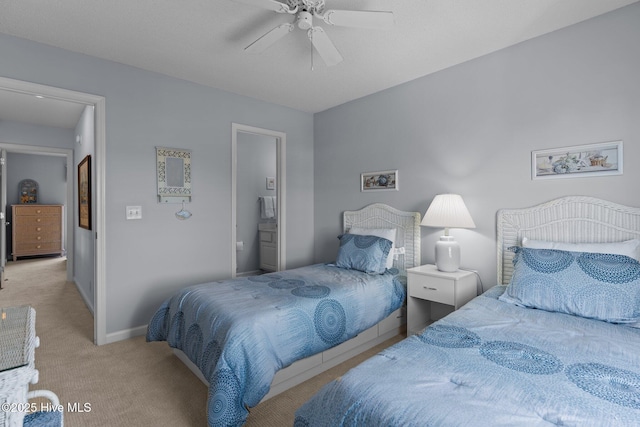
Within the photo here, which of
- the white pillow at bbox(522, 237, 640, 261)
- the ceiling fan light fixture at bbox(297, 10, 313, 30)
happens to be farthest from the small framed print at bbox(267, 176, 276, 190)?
the white pillow at bbox(522, 237, 640, 261)

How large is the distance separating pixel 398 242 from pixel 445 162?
949 millimetres

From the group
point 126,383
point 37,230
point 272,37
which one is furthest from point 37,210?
point 272,37

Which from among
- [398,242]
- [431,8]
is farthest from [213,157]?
[431,8]

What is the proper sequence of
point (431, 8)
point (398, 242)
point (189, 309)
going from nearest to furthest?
point (431, 8) < point (189, 309) < point (398, 242)

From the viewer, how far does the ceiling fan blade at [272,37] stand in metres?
1.99

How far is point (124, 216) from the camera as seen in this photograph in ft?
→ 9.95

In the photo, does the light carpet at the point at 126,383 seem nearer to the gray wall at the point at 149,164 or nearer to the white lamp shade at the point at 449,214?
the gray wall at the point at 149,164

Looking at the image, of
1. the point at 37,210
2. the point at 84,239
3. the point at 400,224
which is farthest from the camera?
the point at 37,210

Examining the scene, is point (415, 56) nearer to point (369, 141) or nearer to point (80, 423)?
point (369, 141)

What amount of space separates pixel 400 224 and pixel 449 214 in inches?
29.7

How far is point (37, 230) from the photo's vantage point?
7.02 meters

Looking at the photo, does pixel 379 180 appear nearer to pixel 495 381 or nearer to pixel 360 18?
pixel 360 18

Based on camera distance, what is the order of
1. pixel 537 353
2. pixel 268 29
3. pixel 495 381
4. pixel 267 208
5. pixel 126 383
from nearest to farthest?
pixel 495 381 < pixel 537 353 < pixel 126 383 < pixel 268 29 < pixel 267 208

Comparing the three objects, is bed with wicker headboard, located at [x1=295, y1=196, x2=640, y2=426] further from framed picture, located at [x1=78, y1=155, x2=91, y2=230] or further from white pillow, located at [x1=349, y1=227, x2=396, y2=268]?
framed picture, located at [x1=78, y1=155, x2=91, y2=230]
